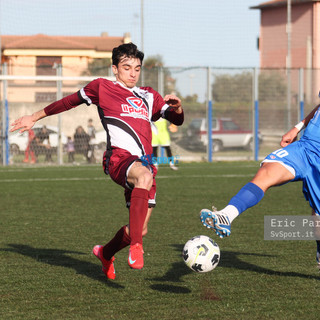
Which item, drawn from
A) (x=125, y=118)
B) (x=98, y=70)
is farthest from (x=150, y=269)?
(x=98, y=70)

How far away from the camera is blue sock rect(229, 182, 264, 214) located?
4375 millimetres

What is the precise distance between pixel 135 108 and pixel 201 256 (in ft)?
4.33

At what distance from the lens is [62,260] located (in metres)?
6.24

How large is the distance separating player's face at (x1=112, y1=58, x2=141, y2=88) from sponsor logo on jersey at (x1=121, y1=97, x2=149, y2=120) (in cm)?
15

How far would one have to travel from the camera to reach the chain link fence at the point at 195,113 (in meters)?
20.6

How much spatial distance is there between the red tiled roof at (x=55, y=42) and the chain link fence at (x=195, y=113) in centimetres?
928

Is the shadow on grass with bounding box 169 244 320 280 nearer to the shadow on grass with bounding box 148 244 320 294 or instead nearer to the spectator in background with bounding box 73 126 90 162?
the shadow on grass with bounding box 148 244 320 294

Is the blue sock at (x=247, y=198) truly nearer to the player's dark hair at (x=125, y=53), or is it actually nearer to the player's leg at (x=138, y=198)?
the player's leg at (x=138, y=198)

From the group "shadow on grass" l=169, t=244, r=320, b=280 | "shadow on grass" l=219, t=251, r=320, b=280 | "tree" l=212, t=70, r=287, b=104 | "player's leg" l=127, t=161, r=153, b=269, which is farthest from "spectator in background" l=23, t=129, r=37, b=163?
"player's leg" l=127, t=161, r=153, b=269

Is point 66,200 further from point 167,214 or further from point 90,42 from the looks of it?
point 90,42

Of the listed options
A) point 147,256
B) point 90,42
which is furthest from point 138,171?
point 90,42

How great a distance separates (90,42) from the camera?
158 ft

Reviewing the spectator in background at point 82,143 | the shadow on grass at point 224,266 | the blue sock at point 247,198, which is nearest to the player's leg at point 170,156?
the spectator in background at point 82,143

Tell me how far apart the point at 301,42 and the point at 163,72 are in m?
28.1
